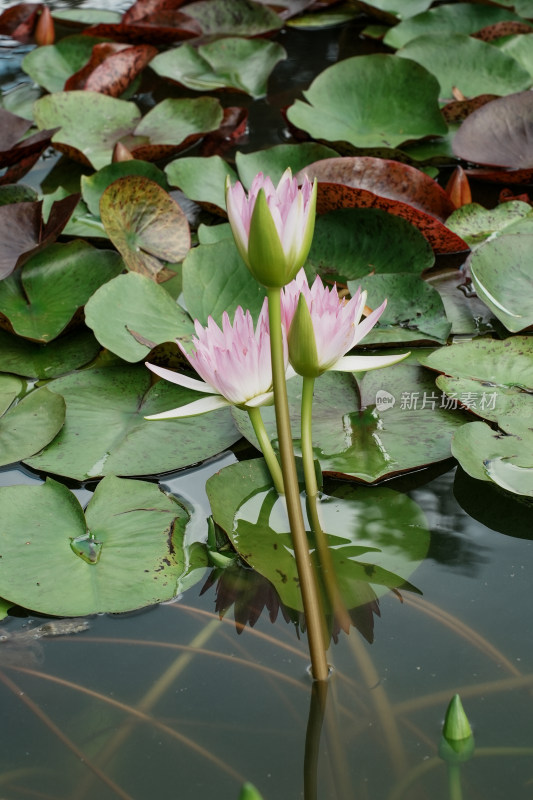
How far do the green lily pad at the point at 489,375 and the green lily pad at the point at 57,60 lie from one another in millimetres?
1901

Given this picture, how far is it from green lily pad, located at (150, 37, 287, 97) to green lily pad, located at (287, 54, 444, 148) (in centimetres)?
38

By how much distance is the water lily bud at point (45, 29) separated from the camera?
308 cm

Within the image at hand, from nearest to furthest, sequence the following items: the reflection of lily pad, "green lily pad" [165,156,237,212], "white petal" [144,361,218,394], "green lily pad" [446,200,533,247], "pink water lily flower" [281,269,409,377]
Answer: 1. "pink water lily flower" [281,269,409,377]
2. "white petal" [144,361,218,394]
3. the reflection of lily pad
4. "green lily pad" [446,200,533,247]
5. "green lily pad" [165,156,237,212]

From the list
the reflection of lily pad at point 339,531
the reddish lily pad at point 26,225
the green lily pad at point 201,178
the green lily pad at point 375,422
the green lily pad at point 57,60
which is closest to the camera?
the reflection of lily pad at point 339,531

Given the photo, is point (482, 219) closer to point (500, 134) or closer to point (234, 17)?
point (500, 134)

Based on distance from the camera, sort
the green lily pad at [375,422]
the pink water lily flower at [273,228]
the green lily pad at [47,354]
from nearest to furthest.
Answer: the pink water lily flower at [273,228] < the green lily pad at [375,422] < the green lily pad at [47,354]

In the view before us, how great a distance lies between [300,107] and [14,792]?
6.52 ft

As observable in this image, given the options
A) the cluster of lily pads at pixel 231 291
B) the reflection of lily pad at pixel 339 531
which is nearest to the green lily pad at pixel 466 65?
the cluster of lily pads at pixel 231 291

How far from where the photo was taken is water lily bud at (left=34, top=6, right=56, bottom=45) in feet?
10.1

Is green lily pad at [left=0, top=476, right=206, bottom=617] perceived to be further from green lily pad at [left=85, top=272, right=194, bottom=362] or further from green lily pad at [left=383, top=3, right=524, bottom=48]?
green lily pad at [left=383, top=3, right=524, bottom=48]

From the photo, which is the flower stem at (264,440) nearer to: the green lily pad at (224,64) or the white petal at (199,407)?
the white petal at (199,407)

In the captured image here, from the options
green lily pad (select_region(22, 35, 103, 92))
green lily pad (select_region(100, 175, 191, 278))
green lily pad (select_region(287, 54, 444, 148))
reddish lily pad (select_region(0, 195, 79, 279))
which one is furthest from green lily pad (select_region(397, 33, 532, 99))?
reddish lily pad (select_region(0, 195, 79, 279))

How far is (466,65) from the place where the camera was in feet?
8.20

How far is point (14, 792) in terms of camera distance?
3.10 feet
